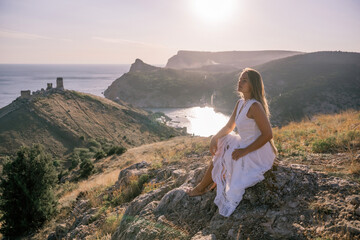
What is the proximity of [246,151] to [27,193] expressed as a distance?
11876 millimetres

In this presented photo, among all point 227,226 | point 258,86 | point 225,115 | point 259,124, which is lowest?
point 225,115

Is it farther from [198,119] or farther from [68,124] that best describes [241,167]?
[198,119]

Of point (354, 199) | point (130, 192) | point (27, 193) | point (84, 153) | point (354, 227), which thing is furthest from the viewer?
point (84, 153)

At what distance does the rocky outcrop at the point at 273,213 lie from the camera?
3271 millimetres

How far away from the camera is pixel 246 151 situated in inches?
149

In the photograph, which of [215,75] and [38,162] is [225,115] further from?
[38,162]

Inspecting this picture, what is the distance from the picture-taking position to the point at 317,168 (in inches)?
181

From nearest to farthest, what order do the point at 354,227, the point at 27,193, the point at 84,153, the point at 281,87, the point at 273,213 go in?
1. the point at 354,227
2. the point at 273,213
3. the point at 27,193
4. the point at 84,153
5. the point at 281,87

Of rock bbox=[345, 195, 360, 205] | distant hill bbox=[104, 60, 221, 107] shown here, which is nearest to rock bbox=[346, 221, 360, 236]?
rock bbox=[345, 195, 360, 205]

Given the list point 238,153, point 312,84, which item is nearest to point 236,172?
point 238,153

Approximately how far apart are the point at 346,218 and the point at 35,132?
61525 mm

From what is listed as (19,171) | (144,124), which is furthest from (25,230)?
(144,124)

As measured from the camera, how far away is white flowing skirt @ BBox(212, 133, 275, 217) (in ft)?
12.3

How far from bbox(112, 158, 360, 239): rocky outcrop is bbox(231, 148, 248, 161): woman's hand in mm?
610
